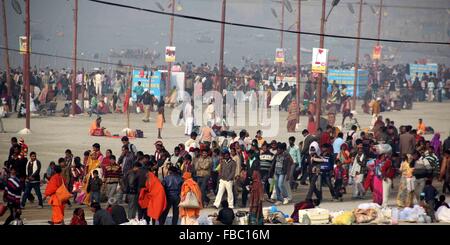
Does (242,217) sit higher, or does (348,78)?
(348,78)

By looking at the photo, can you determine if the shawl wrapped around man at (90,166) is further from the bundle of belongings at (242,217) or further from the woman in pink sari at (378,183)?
the woman in pink sari at (378,183)

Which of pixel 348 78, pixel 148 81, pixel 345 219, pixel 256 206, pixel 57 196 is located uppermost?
pixel 348 78

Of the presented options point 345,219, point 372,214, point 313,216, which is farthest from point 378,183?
point 313,216

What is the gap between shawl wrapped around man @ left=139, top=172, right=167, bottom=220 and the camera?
1995 centimetres

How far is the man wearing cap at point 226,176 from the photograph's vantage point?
2250 cm

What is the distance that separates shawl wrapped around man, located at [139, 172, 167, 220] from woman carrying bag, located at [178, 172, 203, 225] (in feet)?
1.04

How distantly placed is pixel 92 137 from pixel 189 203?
15.5 m

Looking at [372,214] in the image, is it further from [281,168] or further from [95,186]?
[95,186]

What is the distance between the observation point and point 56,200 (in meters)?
20.2

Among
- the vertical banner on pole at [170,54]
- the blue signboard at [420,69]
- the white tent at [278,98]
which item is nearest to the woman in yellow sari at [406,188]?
the white tent at [278,98]

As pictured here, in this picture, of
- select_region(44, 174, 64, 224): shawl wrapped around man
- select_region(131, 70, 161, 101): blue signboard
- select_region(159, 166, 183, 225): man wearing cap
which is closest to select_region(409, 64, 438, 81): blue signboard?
select_region(131, 70, 161, 101): blue signboard

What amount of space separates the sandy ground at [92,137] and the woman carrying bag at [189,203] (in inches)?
94.7

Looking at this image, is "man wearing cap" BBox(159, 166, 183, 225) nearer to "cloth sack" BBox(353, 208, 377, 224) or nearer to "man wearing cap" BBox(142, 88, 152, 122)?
"cloth sack" BBox(353, 208, 377, 224)
